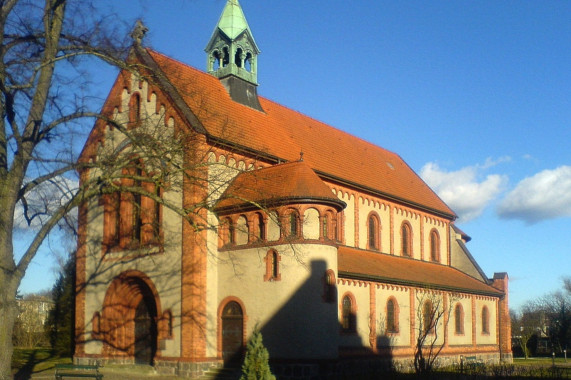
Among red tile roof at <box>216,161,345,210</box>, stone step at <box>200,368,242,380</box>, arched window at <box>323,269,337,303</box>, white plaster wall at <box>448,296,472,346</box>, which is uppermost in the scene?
red tile roof at <box>216,161,345,210</box>

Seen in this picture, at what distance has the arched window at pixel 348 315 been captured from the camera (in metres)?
26.5

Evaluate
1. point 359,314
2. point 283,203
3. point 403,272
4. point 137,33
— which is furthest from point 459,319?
point 137,33

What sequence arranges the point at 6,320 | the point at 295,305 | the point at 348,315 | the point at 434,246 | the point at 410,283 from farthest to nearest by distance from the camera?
the point at 434,246, the point at 410,283, the point at 348,315, the point at 295,305, the point at 6,320

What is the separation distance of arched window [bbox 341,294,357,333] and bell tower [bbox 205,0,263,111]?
10631 millimetres

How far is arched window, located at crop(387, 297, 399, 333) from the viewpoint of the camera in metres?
29.7

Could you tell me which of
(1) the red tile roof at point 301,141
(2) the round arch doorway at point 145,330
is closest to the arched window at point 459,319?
(1) the red tile roof at point 301,141

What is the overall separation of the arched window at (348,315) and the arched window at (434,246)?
12579 millimetres

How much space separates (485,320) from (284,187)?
63.6ft

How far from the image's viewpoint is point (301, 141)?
105 feet

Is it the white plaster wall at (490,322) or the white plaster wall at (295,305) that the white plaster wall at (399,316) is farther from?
the white plaster wall at (490,322)

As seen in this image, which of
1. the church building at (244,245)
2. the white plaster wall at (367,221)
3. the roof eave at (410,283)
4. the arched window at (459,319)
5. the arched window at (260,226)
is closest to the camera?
the church building at (244,245)

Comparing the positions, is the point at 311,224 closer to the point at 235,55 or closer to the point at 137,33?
the point at 137,33

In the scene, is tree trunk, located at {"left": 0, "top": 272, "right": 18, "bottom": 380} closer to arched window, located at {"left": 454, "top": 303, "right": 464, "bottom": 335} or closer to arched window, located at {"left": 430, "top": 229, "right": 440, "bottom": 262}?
arched window, located at {"left": 454, "top": 303, "right": 464, "bottom": 335}

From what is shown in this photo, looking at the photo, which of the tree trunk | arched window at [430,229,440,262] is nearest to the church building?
arched window at [430,229,440,262]
